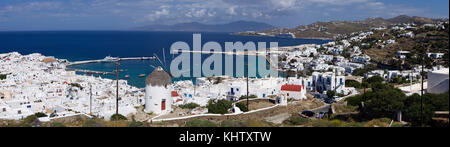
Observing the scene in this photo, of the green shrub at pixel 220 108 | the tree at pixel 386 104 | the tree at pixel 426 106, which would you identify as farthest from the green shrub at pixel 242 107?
the tree at pixel 426 106

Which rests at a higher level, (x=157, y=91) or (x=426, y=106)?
(x=426, y=106)

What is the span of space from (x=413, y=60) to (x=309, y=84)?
8262 millimetres

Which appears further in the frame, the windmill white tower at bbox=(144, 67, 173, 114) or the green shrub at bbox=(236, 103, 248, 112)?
the green shrub at bbox=(236, 103, 248, 112)

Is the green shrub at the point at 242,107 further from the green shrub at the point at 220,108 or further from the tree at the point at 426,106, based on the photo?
the tree at the point at 426,106

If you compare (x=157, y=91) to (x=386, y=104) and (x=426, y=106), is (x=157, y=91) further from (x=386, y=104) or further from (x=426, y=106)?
(x=426, y=106)

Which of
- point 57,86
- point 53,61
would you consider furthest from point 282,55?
point 57,86

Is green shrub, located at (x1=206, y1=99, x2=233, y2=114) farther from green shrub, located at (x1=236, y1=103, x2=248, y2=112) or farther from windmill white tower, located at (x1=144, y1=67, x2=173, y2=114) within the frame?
windmill white tower, located at (x1=144, y1=67, x2=173, y2=114)

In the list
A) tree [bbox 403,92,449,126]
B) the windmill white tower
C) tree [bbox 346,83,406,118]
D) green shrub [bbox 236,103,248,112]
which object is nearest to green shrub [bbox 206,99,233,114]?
green shrub [bbox 236,103,248,112]

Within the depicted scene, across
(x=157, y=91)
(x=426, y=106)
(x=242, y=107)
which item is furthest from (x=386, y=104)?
(x=157, y=91)

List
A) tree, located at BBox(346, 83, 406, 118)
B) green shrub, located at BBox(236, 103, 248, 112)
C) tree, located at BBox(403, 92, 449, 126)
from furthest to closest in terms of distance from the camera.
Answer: green shrub, located at BBox(236, 103, 248, 112), tree, located at BBox(346, 83, 406, 118), tree, located at BBox(403, 92, 449, 126)

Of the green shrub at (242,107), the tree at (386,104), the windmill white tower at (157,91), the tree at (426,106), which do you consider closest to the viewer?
the tree at (426,106)
